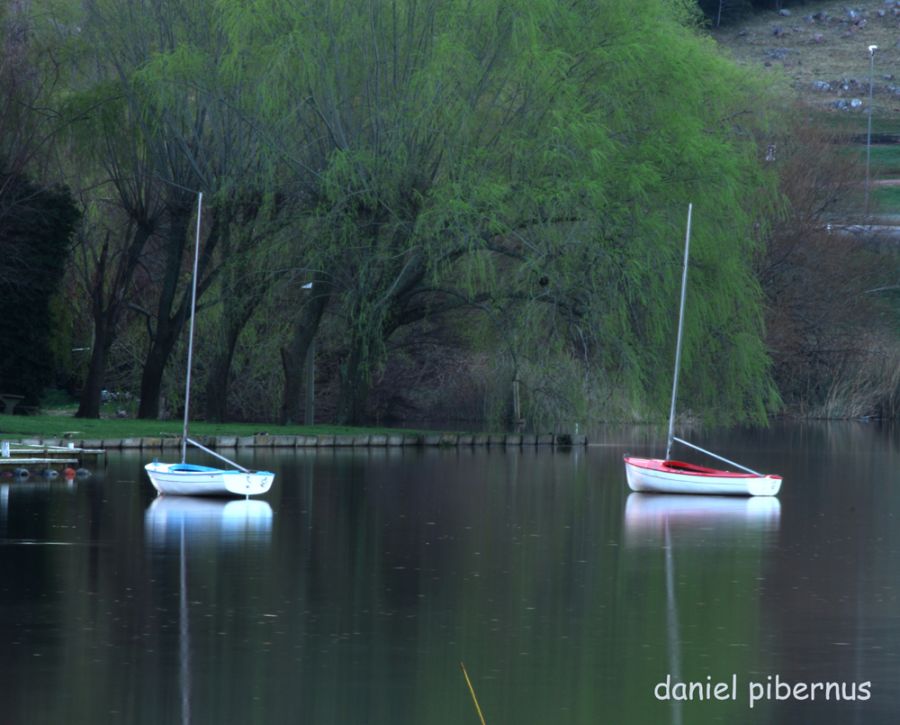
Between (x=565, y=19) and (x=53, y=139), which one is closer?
(x=565, y=19)

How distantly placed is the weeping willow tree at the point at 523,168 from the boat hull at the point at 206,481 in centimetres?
1180

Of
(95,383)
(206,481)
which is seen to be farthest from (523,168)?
(206,481)

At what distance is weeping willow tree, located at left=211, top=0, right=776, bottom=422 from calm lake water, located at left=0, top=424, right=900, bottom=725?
9.37m

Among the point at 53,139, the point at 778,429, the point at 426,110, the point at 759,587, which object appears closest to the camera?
the point at 759,587

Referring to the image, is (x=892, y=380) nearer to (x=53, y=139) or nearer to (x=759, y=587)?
(x=53, y=139)

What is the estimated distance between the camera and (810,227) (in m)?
64.1

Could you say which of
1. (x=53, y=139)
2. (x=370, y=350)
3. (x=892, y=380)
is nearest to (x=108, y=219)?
(x=53, y=139)

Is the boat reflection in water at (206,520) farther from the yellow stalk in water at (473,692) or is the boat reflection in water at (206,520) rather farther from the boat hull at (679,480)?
the yellow stalk in water at (473,692)

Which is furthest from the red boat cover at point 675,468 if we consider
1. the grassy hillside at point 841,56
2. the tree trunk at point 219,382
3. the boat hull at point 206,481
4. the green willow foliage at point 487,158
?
the grassy hillside at point 841,56

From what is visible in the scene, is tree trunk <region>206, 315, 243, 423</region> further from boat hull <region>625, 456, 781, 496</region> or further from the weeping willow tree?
boat hull <region>625, 456, 781, 496</region>

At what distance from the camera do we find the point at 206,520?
24312 mm

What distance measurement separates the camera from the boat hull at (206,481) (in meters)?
27.1

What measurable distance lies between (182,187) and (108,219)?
6.73 metres

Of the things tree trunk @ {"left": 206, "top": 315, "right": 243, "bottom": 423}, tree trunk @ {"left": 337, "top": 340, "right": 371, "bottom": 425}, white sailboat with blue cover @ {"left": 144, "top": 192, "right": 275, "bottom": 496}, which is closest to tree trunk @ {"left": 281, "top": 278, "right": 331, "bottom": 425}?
tree trunk @ {"left": 337, "top": 340, "right": 371, "bottom": 425}
